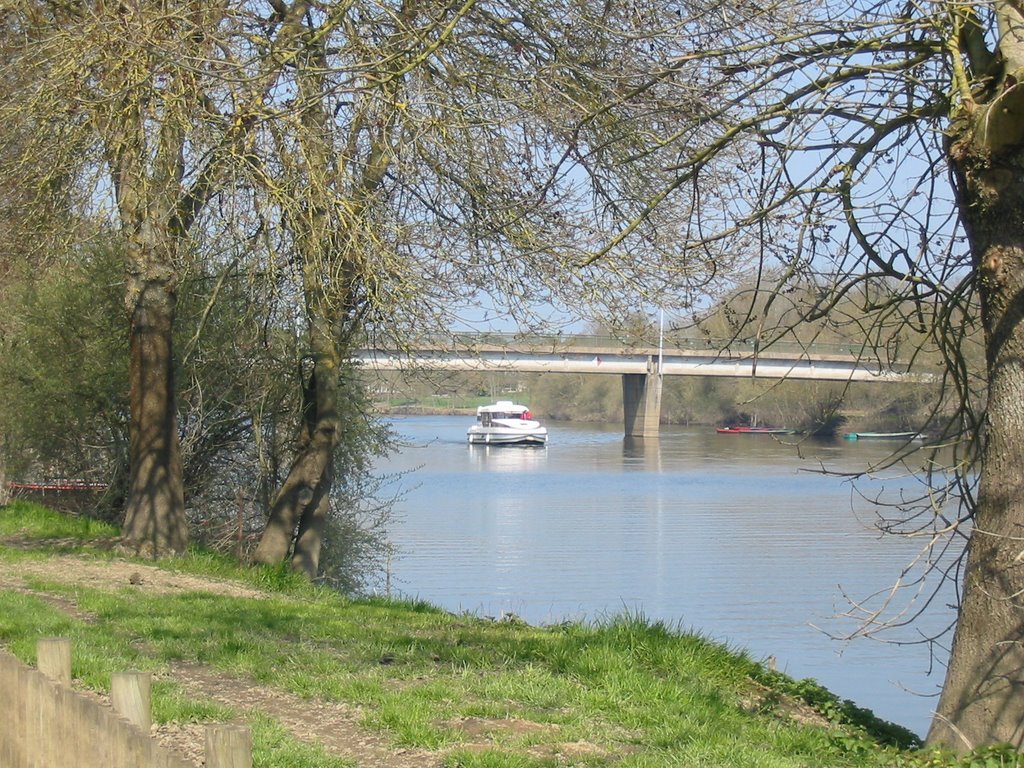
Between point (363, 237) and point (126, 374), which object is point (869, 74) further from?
point (126, 374)

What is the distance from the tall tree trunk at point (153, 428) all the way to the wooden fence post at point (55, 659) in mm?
→ 8080

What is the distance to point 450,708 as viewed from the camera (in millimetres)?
5898

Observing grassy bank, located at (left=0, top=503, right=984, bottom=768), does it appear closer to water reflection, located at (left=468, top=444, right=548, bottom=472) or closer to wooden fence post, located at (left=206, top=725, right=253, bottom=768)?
wooden fence post, located at (left=206, top=725, right=253, bottom=768)

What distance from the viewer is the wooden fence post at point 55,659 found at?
4.27 m

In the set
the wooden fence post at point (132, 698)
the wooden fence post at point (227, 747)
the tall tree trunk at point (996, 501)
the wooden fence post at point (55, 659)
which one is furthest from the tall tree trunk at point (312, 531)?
the wooden fence post at point (227, 747)

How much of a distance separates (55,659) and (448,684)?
2.51 meters

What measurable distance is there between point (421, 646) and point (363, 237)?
391 centimetres

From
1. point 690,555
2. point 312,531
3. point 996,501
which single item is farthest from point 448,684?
point 690,555

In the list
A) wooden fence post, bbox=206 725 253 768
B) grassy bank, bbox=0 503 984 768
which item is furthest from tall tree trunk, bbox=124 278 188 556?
wooden fence post, bbox=206 725 253 768

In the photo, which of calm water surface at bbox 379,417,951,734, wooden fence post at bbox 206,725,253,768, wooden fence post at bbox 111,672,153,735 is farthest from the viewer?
calm water surface at bbox 379,417,951,734

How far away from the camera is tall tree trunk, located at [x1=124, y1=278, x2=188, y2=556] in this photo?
39.5ft

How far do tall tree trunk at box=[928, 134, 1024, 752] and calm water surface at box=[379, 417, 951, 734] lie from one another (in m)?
0.76

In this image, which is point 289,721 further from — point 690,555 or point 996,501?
point 690,555

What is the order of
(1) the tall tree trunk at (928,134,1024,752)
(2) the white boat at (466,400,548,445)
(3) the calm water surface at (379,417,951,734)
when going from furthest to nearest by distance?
(2) the white boat at (466,400,548,445)
(3) the calm water surface at (379,417,951,734)
(1) the tall tree trunk at (928,134,1024,752)
